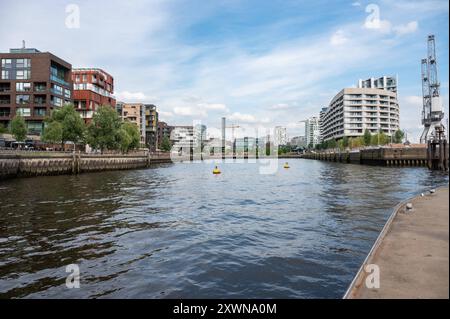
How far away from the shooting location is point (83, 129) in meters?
84.8

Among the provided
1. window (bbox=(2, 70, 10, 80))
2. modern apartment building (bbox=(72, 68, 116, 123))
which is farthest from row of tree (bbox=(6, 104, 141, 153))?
window (bbox=(2, 70, 10, 80))

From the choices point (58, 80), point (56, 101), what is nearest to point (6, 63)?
point (58, 80)

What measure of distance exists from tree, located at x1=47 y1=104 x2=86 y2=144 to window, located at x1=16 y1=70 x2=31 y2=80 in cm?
3178

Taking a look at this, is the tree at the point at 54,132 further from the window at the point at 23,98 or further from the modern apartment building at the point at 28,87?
the window at the point at 23,98

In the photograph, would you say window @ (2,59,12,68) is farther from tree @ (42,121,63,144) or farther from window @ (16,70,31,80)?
tree @ (42,121,63,144)

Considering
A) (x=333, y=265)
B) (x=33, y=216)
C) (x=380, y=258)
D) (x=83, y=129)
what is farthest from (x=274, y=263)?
(x=83, y=129)

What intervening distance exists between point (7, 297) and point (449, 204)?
11.1 meters

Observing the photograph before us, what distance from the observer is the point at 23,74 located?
106m

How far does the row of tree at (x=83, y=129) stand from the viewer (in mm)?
79463

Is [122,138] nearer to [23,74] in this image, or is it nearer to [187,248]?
[23,74]

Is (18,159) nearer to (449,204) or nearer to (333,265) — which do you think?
(333,265)

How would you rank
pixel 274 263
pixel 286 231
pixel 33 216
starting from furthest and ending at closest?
pixel 33 216
pixel 286 231
pixel 274 263
